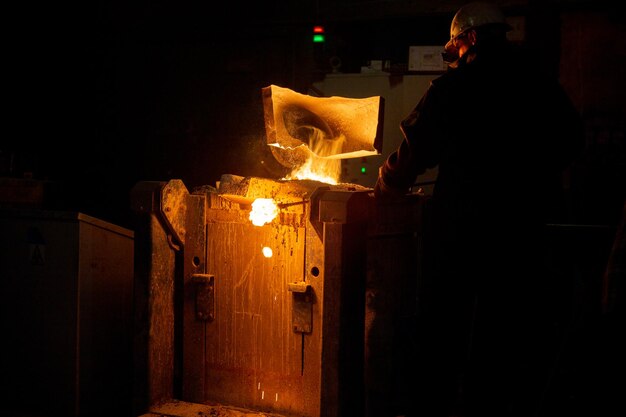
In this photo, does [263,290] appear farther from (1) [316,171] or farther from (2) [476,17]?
(2) [476,17]

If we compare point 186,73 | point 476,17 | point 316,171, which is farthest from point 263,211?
point 186,73

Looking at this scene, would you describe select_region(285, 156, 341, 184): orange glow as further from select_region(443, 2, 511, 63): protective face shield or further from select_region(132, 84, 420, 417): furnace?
select_region(443, 2, 511, 63): protective face shield

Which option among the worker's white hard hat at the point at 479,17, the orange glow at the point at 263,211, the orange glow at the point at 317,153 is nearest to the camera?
the worker's white hard hat at the point at 479,17

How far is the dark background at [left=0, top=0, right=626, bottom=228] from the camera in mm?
5754

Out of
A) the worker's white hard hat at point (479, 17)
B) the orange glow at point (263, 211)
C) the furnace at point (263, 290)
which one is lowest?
the furnace at point (263, 290)

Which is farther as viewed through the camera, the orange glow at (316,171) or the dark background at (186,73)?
the dark background at (186,73)

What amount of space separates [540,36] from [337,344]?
433cm

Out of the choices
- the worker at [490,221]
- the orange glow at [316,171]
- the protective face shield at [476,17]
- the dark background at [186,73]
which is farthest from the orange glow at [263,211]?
the dark background at [186,73]

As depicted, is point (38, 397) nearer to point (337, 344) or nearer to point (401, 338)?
point (337, 344)

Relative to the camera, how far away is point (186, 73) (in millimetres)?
7012

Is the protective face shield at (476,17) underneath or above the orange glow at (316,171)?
above

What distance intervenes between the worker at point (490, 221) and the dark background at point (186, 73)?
324cm

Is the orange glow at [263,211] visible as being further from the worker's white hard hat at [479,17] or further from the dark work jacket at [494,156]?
the worker's white hard hat at [479,17]

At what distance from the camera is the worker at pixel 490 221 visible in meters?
2.76
